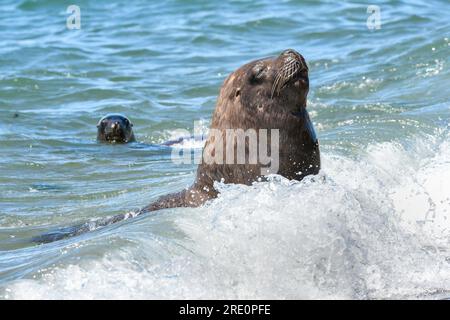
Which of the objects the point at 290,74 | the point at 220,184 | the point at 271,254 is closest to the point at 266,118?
the point at 290,74

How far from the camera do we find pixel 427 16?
2052cm

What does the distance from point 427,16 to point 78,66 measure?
6.69 m

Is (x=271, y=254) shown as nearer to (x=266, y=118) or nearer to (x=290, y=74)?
(x=266, y=118)

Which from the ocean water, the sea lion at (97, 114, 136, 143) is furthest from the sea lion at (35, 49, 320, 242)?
the sea lion at (97, 114, 136, 143)

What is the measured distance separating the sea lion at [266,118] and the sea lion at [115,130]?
17.7ft

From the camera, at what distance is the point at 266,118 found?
6547 millimetres

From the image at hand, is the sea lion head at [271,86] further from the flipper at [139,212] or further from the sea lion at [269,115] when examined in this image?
the flipper at [139,212]

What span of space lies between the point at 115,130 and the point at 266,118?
5776 millimetres

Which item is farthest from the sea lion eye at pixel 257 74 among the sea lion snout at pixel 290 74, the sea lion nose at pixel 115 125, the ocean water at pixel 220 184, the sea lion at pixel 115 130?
the sea lion nose at pixel 115 125

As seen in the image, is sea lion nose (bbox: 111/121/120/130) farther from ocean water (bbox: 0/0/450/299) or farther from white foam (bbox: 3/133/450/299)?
white foam (bbox: 3/133/450/299)

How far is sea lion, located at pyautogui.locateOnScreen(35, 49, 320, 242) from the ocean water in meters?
0.14

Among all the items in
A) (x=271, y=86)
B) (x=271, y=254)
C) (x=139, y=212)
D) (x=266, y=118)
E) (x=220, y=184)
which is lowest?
(x=271, y=254)
